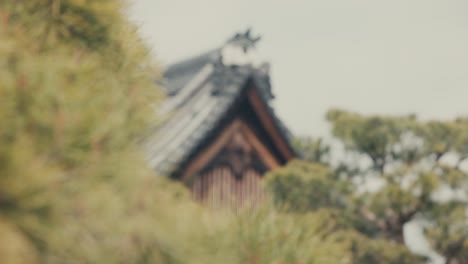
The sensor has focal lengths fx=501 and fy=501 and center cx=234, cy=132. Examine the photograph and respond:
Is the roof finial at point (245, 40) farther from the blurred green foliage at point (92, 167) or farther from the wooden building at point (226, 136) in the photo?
the blurred green foliage at point (92, 167)

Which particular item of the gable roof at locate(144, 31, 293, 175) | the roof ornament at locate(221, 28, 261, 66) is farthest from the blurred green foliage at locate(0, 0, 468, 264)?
the roof ornament at locate(221, 28, 261, 66)

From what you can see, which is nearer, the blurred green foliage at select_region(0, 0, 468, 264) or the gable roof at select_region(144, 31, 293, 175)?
the blurred green foliage at select_region(0, 0, 468, 264)

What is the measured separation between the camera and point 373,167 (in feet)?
24.1

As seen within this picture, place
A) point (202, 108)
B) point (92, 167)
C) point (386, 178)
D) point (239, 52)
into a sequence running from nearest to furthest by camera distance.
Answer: point (92, 167)
point (386, 178)
point (202, 108)
point (239, 52)

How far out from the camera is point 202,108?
354 inches

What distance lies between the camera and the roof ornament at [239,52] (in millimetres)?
9734

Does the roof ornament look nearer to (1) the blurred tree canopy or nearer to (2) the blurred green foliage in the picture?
(1) the blurred tree canopy

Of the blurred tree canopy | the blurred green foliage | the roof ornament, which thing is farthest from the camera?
the roof ornament

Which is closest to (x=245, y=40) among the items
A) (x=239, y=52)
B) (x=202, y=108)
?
(x=239, y=52)

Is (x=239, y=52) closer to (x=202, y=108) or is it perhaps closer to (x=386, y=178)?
(x=202, y=108)

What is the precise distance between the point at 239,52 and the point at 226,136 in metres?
2.36

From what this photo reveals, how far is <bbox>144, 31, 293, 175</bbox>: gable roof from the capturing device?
24.8 feet

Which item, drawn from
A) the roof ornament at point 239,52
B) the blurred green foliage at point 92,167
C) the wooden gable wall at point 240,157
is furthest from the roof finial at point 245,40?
the blurred green foliage at point 92,167

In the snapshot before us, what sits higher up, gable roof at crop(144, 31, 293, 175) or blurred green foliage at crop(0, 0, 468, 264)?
gable roof at crop(144, 31, 293, 175)
